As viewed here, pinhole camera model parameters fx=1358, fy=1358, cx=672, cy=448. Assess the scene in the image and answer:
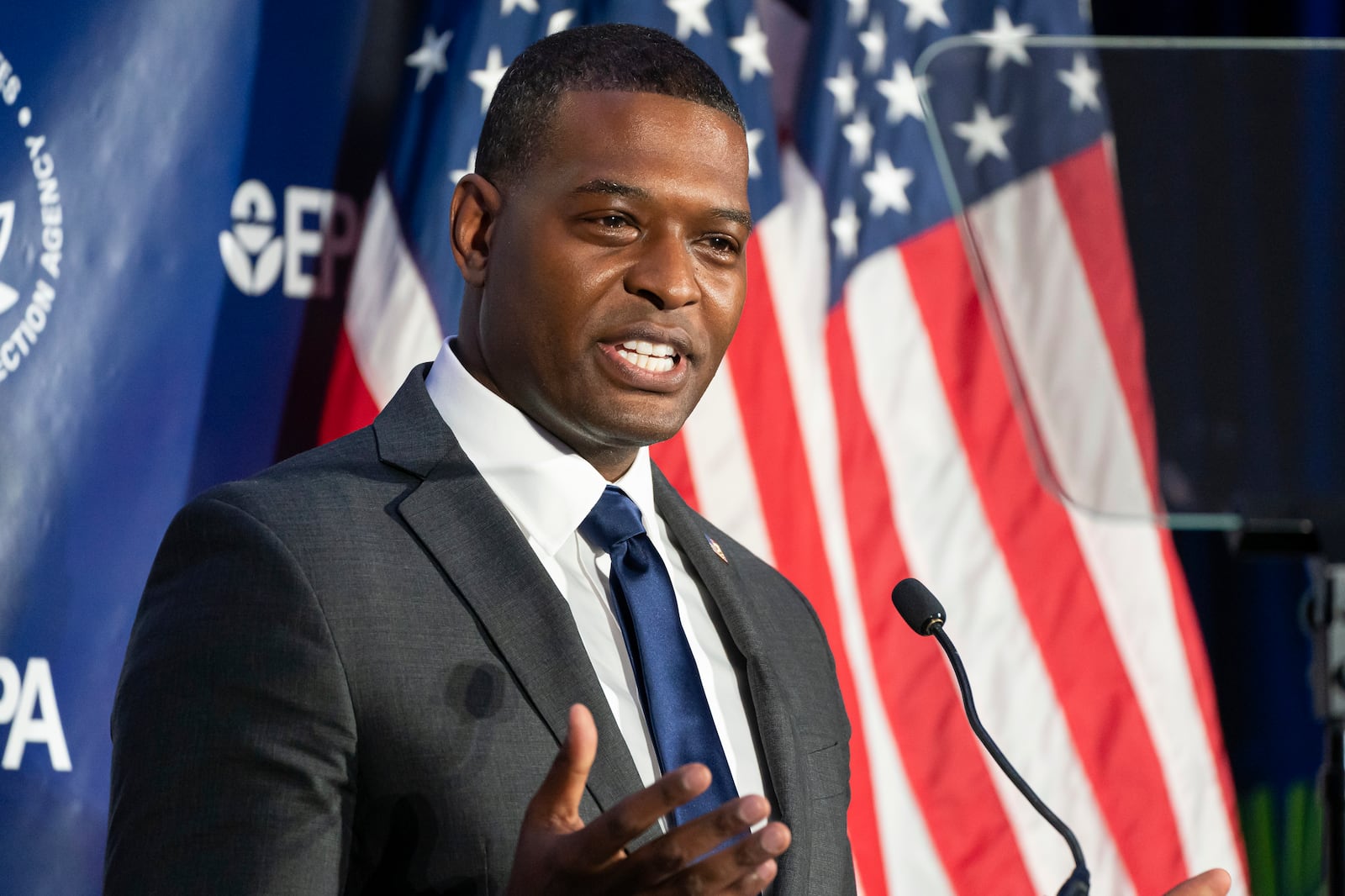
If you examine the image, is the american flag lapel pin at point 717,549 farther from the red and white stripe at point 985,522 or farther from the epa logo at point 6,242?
the epa logo at point 6,242

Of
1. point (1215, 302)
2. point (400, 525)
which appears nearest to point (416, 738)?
point (400, 525)

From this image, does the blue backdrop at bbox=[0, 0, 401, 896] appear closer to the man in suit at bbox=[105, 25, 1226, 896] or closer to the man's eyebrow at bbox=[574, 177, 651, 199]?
the man in suit at bbox=[105, 25, 1226, 896]

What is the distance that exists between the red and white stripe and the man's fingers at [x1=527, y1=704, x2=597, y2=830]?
1.45m

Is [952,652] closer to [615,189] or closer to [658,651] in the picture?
[658,651]

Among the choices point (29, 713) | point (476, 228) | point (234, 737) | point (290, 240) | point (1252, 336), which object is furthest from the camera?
point (1252, 336)

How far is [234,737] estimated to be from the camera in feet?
3.71

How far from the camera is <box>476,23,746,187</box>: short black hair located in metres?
1.45

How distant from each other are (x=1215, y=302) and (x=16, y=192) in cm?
204

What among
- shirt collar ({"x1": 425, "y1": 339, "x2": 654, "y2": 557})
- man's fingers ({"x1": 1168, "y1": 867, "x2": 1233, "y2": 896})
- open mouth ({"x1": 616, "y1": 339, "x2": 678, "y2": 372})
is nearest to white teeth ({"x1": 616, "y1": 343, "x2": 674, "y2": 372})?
open mouth ({"x1": 616, "y1": 339, "x2": 678, "y2": 372})

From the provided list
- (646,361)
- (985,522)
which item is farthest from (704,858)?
(985,522)

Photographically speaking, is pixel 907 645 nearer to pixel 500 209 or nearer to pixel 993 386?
pixel 993 386

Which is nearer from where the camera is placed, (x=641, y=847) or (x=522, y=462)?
(x=641, y=847)

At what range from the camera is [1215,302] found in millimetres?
2521

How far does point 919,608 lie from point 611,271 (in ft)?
1.53
